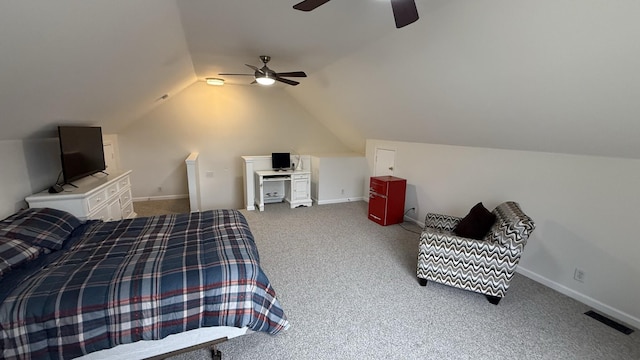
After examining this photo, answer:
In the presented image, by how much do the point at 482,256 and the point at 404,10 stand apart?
2202 mm

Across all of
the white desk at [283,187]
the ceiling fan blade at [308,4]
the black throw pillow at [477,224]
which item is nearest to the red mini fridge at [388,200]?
the white desk at [283,187]

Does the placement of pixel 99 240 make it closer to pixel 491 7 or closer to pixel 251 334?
pixel 251 334

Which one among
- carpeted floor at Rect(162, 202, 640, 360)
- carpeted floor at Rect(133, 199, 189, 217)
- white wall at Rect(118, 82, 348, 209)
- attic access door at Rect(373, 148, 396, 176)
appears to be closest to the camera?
carpeted floor at Rect(162, 202, 640, 360)

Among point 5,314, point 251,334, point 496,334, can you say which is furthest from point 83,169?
point 496,334

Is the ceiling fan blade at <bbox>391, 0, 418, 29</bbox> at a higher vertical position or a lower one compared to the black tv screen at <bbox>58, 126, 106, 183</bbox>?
higher

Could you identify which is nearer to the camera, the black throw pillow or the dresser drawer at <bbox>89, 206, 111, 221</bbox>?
the black throw pillow

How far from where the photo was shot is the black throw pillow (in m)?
2.77

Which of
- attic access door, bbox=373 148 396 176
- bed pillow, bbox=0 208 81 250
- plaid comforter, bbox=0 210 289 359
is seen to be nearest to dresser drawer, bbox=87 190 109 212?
bed pillow, bbox=0 208 81 250

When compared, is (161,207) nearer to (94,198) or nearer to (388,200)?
(94,198)

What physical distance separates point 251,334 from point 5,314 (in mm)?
1418

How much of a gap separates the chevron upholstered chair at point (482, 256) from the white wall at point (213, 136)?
459 cm

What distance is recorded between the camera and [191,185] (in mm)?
4754

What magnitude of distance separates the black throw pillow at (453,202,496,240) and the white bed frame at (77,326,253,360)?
2.31 m

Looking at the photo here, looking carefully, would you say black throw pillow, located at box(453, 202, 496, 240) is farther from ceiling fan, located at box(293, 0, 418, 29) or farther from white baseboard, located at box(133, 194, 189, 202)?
white baseboard, located at box(133, 194, 189, 202)
